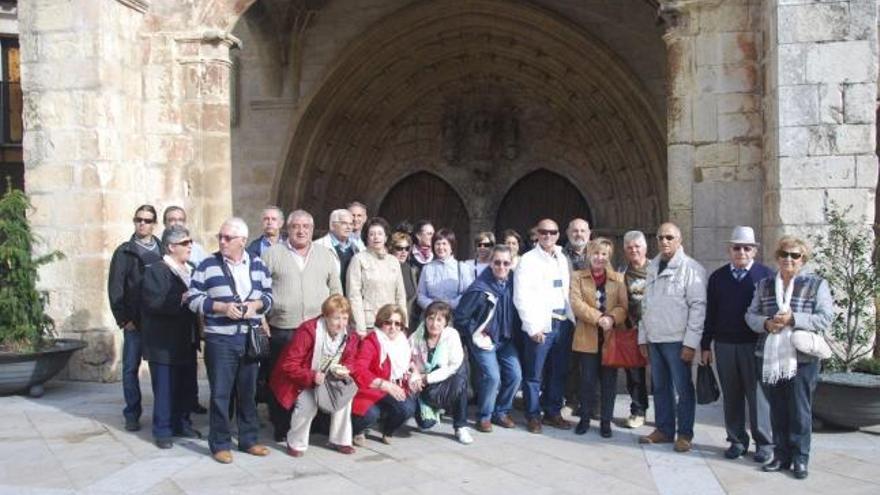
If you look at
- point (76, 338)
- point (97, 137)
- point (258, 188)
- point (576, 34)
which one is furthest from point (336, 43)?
point (76, 338)

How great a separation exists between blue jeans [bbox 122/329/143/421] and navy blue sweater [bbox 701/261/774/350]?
3.95 meters

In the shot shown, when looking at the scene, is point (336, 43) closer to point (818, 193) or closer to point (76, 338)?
point (76, 338)

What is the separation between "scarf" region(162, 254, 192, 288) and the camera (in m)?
5.93

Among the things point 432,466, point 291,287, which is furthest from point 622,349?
point 291,287

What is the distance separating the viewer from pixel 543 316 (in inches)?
251

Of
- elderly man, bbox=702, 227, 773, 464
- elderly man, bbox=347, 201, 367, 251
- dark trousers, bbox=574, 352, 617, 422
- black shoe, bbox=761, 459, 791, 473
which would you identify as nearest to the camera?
black shoe, bbox=761, 459, 791, 473

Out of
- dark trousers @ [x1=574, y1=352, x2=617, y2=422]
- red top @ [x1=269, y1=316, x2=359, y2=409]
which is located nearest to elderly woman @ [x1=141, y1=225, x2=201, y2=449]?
red top @ [x1=269, y1=316, x2=359, y2=409]

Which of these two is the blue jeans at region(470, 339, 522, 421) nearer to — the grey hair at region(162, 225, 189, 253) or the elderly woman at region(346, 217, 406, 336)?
the elderly woman at region(346, 217, 406, 336)

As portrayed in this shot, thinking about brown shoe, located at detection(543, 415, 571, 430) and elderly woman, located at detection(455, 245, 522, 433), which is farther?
brown shoe, located at detection(543, 415, 571, 430)

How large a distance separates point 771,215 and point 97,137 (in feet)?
19.5

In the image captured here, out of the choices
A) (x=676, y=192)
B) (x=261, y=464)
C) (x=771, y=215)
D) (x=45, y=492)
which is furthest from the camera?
(x=676, y=192)

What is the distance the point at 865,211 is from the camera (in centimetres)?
700

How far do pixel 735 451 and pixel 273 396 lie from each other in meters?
3.02

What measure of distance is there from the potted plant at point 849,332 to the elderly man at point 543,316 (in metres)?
1.77
